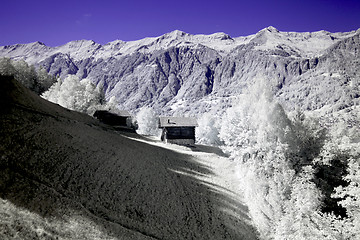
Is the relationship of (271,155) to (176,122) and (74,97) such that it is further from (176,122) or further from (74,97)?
(74,97)

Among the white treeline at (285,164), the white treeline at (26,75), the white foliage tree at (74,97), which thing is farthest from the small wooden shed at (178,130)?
the white treeline at (26,75)

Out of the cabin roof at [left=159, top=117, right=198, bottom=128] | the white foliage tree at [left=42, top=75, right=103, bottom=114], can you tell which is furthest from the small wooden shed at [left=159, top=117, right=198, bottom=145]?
the white foliage tree at [left=42, top=75, right=103, bottom=114]

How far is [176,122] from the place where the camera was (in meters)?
51.6

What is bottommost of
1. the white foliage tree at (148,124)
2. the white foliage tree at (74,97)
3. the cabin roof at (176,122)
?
the white foliage tree at (148,124)

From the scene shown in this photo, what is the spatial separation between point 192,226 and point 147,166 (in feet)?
31.9

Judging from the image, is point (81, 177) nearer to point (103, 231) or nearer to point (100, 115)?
point (103, 231)

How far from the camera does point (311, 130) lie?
26.0 metres

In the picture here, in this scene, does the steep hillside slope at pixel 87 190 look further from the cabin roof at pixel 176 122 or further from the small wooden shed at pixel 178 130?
the cabin roof at pixel 176 122

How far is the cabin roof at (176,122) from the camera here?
166 ft

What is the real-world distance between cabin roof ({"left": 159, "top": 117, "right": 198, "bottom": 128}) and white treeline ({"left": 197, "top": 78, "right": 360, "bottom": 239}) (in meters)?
24.2

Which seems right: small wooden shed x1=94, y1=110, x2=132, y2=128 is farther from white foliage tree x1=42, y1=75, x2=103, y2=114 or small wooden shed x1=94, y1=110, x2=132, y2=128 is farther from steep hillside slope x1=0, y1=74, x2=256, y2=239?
steep hillside slope x1=0, y1=74, x2=256, y2=239

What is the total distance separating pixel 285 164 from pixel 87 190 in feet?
60.6

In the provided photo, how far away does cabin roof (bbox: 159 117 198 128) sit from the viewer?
166ft

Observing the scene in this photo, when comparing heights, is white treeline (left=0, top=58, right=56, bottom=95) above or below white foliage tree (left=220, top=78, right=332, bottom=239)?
above
